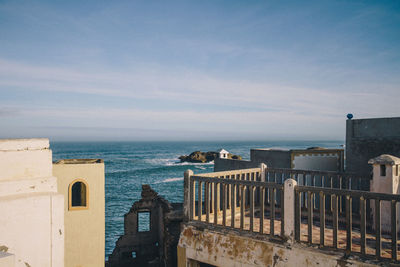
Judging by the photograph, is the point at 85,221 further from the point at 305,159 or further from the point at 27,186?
A: the point at 305,159

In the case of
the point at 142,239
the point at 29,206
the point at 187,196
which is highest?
the point at 187,196

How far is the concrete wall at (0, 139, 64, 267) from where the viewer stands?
9.20 m

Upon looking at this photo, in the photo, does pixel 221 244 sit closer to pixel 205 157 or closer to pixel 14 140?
pixel 14 140

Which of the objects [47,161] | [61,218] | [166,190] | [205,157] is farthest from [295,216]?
[205,157]

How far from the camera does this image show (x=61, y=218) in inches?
405

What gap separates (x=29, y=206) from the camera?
9555mm

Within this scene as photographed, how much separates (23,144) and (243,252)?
7.98 m

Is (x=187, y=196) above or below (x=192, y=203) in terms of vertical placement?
above

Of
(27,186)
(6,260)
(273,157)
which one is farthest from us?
(273,157)

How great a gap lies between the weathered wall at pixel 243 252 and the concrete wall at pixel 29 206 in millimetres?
4902

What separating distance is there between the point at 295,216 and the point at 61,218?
25.5ft

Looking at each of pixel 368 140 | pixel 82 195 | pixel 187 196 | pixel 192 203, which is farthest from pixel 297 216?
pixel 82 195

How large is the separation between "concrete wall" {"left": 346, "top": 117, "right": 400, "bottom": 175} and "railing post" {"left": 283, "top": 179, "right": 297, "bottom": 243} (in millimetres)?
6336

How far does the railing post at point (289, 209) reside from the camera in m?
6.17
